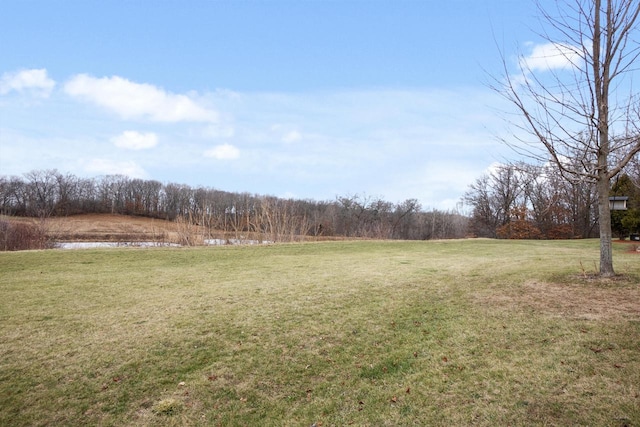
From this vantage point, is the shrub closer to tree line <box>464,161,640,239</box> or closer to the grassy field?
the grassy field

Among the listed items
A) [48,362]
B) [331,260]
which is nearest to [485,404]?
[48,362]

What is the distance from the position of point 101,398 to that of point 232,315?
2.26 meters

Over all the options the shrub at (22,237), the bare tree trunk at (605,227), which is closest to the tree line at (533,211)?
the bare tree trunk at (605,227)

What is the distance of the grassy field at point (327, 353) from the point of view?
3053 millimetres

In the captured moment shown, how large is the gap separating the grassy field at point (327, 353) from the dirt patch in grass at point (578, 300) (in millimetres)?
32

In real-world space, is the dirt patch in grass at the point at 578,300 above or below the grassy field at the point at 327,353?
above

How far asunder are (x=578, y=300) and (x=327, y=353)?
395 centimetres

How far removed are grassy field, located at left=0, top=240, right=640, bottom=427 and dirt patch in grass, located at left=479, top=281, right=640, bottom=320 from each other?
32 millimetres

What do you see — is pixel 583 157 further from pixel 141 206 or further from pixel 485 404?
pixel 141 206

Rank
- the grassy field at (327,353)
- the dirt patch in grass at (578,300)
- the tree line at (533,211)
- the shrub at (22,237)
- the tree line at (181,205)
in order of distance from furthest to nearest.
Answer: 1. the tree line at (181,205)
2. the tree line at (533,211)
3. the shrub at (22,237)
4. the dirt patch in grass at (578,300)
5. the grassy field at (327,353)

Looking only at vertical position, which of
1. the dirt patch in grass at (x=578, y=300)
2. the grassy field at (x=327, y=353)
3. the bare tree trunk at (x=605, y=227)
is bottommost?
the grassy field at (x=327, y=353)

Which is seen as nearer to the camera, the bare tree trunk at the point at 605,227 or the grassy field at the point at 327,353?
the grassy field at the point at 327,353

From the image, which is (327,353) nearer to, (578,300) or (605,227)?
(578,300)

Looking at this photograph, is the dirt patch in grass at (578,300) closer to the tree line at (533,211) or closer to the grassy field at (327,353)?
the grassy field at (327,353)
